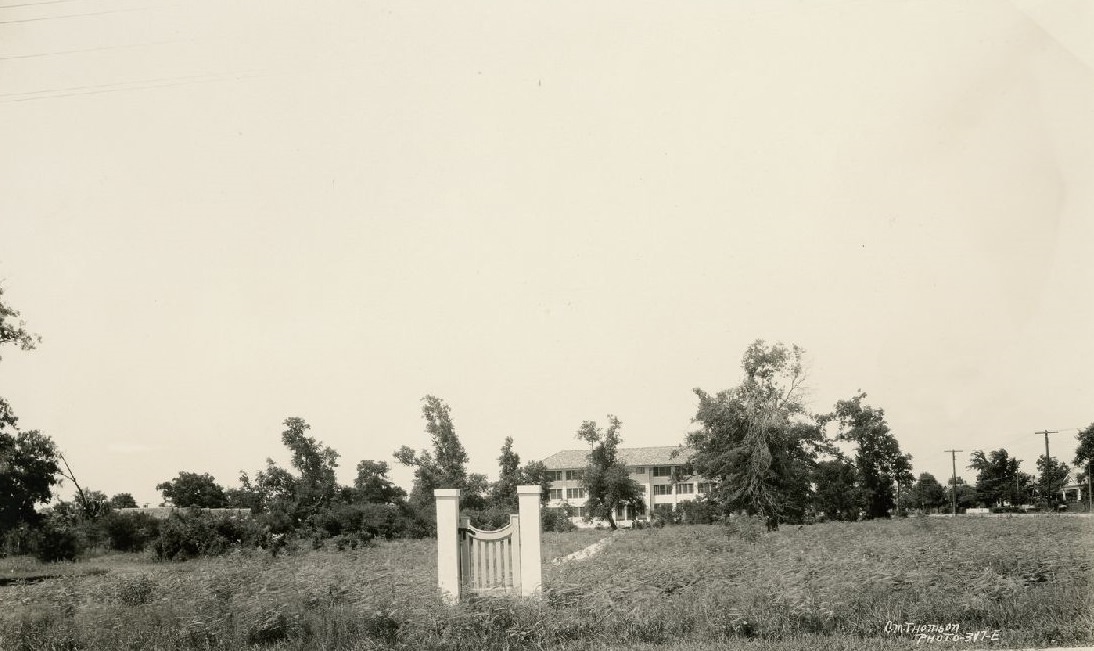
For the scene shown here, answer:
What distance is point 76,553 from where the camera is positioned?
28406 millimetres

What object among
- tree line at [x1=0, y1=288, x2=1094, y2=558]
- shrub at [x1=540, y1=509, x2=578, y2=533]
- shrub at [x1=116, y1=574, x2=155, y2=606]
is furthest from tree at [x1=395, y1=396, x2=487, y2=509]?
shrub at [x1=116, y1=574, x2=155, y2=606]

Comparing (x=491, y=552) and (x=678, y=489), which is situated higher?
(x=491, y=552)

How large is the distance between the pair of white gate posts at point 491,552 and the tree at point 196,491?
5090 cm

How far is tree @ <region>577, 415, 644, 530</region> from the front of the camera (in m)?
53.4

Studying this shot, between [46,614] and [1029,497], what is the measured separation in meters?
82.5

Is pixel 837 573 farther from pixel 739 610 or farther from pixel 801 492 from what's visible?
pixel 801 492

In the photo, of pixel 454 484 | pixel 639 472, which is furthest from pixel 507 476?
pixel 639 472

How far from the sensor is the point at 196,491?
187ft

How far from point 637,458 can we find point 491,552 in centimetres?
7081

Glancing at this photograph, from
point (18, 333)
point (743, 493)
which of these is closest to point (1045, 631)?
point (18, 333)

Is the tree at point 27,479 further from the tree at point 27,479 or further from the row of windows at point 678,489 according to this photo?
the row of windows at point 678,489

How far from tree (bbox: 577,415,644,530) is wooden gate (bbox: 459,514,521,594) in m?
42.5
